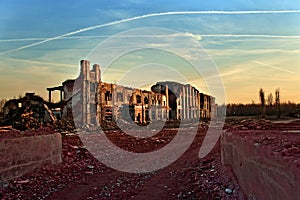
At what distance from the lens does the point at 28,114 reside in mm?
25047

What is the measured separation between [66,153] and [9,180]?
3.97 m

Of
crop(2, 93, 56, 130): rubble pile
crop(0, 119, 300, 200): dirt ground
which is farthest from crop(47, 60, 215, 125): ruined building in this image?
crop(0, 119, 300, 200): dirt ground

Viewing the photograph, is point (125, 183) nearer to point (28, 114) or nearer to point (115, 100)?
point (28, 114)

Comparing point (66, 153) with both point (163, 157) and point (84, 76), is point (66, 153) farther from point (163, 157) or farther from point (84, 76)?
point (84, 76)

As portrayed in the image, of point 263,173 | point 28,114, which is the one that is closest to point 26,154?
point 263,173

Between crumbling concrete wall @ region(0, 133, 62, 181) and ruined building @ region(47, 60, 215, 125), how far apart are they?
62.7ft

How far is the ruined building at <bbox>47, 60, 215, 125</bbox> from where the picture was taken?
30.2m

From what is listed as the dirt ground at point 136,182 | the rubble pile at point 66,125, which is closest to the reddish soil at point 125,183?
the dirt ground at point 136,182

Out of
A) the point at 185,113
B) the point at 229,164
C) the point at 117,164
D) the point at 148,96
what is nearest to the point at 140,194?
the point at 229,164

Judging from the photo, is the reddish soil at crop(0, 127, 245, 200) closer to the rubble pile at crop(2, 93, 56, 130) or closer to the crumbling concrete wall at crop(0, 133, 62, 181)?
the crumbling concrete wall at crop(0, 133, 62, 181)

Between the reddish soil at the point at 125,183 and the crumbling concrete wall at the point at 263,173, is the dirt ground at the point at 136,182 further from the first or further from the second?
the crumbling concrete wall at the point at 263,173

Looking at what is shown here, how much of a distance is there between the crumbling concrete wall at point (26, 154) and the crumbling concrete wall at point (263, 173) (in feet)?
17.5

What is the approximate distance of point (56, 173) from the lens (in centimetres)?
945

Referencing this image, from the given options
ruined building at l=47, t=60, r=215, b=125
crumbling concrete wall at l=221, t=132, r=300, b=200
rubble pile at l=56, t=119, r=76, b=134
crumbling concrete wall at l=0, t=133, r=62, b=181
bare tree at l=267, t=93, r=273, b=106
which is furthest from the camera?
bare tree at l=267, t=93, r=273, b=106
